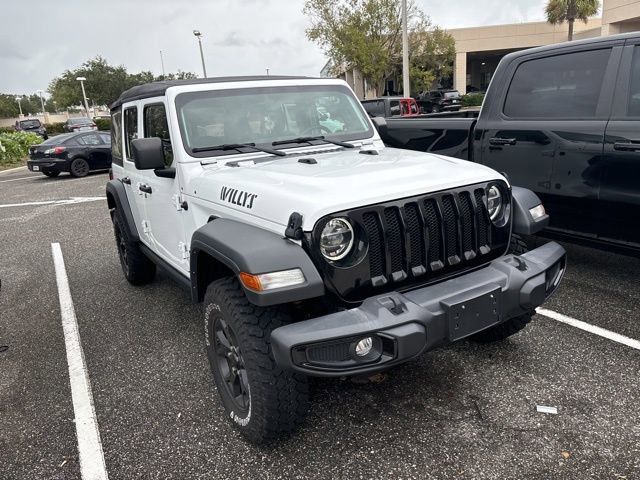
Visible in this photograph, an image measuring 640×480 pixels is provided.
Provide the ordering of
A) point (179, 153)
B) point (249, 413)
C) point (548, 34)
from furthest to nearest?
1. point (548, 34)
2. point (179, 153)
3. point (249, 413)

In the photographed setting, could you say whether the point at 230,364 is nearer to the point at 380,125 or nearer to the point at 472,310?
the point at 472,310

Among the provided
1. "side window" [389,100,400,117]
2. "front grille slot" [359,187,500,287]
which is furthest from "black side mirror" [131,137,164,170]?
"side window" [389,100,400,117]

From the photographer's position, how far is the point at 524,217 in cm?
295

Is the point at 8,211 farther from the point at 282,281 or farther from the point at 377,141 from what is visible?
the point at 282,281

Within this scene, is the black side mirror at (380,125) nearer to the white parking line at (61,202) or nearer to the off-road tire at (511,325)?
the off-road tire at (511,325)

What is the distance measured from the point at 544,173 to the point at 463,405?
226cm

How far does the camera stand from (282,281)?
87.2 inches

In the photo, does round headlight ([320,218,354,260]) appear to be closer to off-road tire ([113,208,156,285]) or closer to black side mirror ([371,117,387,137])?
black side mirror ([371,117,387,137])

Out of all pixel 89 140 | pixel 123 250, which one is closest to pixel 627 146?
pixel 123 250

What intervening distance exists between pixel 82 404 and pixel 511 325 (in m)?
2.69

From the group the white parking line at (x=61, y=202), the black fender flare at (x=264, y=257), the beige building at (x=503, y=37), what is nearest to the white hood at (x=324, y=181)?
the black fender flare at (x=264, y=257)

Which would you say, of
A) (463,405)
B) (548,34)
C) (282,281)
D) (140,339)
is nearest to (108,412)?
(140,339)

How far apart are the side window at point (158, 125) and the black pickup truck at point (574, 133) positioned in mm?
1632

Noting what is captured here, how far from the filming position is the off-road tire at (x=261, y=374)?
7.77ft
